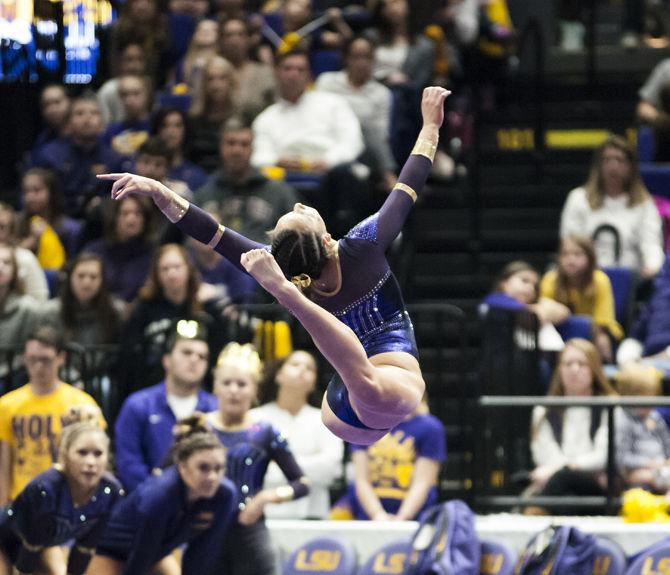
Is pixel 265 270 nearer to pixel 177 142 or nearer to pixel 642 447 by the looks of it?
pixel 642 447

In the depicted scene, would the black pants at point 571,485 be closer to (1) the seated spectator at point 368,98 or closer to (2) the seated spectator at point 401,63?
(1) the seated spectator at point 368,98

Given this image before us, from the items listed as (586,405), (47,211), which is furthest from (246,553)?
(47,211)

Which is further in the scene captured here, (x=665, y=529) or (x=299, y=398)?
(x=299, y=398)

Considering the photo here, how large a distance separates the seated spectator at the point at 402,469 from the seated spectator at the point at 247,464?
0.59 meters

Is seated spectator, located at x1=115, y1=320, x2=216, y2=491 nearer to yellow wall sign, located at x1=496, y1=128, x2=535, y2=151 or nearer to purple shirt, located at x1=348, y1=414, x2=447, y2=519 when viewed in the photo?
purple shirt, located at x1=348, y1=414, x2=447, y2=519

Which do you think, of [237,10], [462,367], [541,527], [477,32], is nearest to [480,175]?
[477,32]

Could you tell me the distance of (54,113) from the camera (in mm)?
11578

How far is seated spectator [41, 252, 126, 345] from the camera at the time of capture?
9367 mm

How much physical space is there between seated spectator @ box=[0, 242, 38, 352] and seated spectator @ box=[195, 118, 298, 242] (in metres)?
1.14

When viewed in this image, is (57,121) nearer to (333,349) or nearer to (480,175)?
(480,175)

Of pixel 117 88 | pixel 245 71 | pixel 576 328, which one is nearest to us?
pixel 576 328

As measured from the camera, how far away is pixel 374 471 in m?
8.77

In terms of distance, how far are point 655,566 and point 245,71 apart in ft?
15.8

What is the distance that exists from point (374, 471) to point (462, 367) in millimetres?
747
